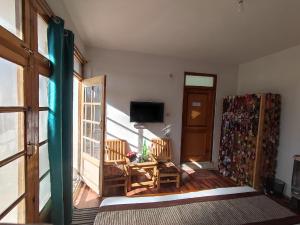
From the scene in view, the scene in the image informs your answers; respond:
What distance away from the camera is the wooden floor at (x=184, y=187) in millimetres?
2778

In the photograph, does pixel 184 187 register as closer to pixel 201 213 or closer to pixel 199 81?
pixel 201 213

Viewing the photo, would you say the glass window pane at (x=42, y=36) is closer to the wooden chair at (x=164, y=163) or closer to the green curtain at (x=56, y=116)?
the green curtain at (x=56, y=116)

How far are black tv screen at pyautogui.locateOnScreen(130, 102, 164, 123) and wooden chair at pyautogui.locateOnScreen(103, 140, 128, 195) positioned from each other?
1.88 feet

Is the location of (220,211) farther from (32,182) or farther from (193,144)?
(193,144)

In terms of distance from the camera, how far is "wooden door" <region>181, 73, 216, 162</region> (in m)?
4.17

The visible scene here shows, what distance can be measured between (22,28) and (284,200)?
13.1 feet

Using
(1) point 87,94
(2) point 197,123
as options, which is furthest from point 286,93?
(1) point 87,94

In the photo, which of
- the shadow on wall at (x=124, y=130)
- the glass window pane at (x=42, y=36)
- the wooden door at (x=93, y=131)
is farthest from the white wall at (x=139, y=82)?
the glass window pane at (x=42, y=36)

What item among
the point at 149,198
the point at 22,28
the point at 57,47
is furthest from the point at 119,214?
the point at 22,28

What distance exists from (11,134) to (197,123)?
11.9ft

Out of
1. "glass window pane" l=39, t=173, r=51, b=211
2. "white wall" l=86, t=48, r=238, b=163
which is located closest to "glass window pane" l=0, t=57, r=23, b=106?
"glass window pane" l=39, t=173, r=51, b=211

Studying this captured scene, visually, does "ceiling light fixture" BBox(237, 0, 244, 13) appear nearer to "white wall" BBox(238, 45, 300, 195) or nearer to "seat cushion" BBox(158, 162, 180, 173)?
"white wall" BBox(238, 45, 300, 195)

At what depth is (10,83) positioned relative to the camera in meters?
1.22

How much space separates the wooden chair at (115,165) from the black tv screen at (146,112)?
1.88 ft
